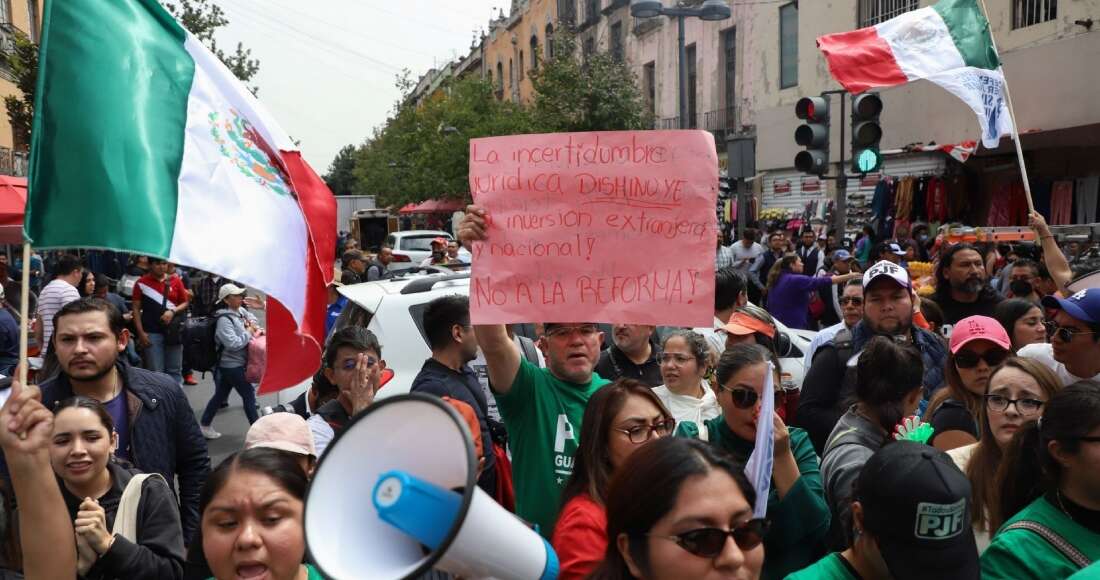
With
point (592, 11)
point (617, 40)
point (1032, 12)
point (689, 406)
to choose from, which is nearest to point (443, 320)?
point (689, 406)

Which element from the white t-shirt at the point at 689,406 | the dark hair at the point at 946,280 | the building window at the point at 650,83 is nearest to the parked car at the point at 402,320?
the dark hair at the point at 946,280

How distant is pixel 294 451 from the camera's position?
10.8 ft

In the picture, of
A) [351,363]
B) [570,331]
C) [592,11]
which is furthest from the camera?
[592,11]

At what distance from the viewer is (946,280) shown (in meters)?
6.15

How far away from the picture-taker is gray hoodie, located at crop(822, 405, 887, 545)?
3188 mm

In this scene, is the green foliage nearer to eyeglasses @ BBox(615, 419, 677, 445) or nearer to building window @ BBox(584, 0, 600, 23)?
building window @ BBox(584, 0, 600, 23)

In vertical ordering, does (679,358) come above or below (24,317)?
below

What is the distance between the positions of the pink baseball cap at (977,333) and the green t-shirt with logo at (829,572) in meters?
2.06

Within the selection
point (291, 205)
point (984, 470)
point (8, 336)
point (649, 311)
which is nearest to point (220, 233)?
point (291, 205)

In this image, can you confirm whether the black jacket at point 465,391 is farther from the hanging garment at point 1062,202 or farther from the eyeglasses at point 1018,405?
the hanging garment at point 1062,202

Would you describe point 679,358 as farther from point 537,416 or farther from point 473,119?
point 473,119

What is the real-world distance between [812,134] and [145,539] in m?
8.26

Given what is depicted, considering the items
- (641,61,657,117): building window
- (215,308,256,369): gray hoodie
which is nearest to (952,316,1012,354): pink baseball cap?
(215,308,256,369): gray hoodie

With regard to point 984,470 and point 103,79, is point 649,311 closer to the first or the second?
point 984,470
